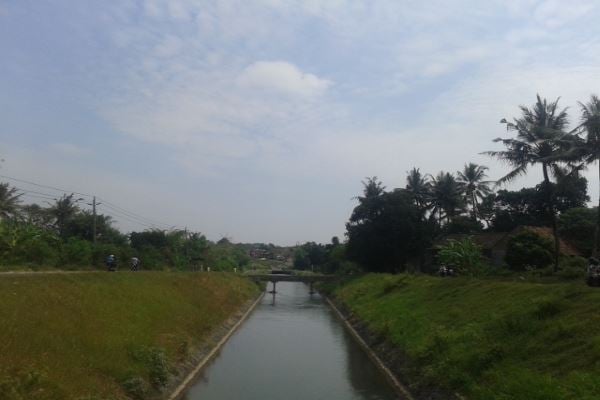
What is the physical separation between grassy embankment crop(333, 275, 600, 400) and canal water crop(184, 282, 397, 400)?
217cm

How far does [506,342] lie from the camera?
17875mm

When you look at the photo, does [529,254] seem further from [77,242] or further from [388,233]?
[77,242]

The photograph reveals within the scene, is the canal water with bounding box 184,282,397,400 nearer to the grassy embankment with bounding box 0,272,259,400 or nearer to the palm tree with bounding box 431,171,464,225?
the grassy embankment with bounding box 0,272,259,400

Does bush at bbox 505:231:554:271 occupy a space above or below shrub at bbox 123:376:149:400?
above

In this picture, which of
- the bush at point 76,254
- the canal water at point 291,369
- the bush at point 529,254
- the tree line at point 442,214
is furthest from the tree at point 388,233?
the bush at point 76,254

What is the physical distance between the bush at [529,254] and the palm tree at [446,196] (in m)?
32.1

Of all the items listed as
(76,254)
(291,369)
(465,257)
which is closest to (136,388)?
(291,369)

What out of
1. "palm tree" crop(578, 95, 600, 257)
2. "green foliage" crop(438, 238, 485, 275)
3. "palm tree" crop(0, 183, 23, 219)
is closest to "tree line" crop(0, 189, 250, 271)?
"palm tree" crop(0, 183, 23, 219)

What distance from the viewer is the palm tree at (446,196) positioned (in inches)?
3076

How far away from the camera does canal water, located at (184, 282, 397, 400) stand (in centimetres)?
2195

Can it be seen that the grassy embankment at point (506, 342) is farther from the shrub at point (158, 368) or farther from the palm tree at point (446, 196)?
the palm tree at point (446, 196)

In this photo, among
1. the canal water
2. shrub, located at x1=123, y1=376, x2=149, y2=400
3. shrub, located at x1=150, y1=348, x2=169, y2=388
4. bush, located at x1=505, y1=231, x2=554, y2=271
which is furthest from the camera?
bush, located at x1=505, y1=231, x2=554, y2=271

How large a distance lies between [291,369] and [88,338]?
37.9 feet

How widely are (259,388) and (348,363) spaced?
7.50 metres
